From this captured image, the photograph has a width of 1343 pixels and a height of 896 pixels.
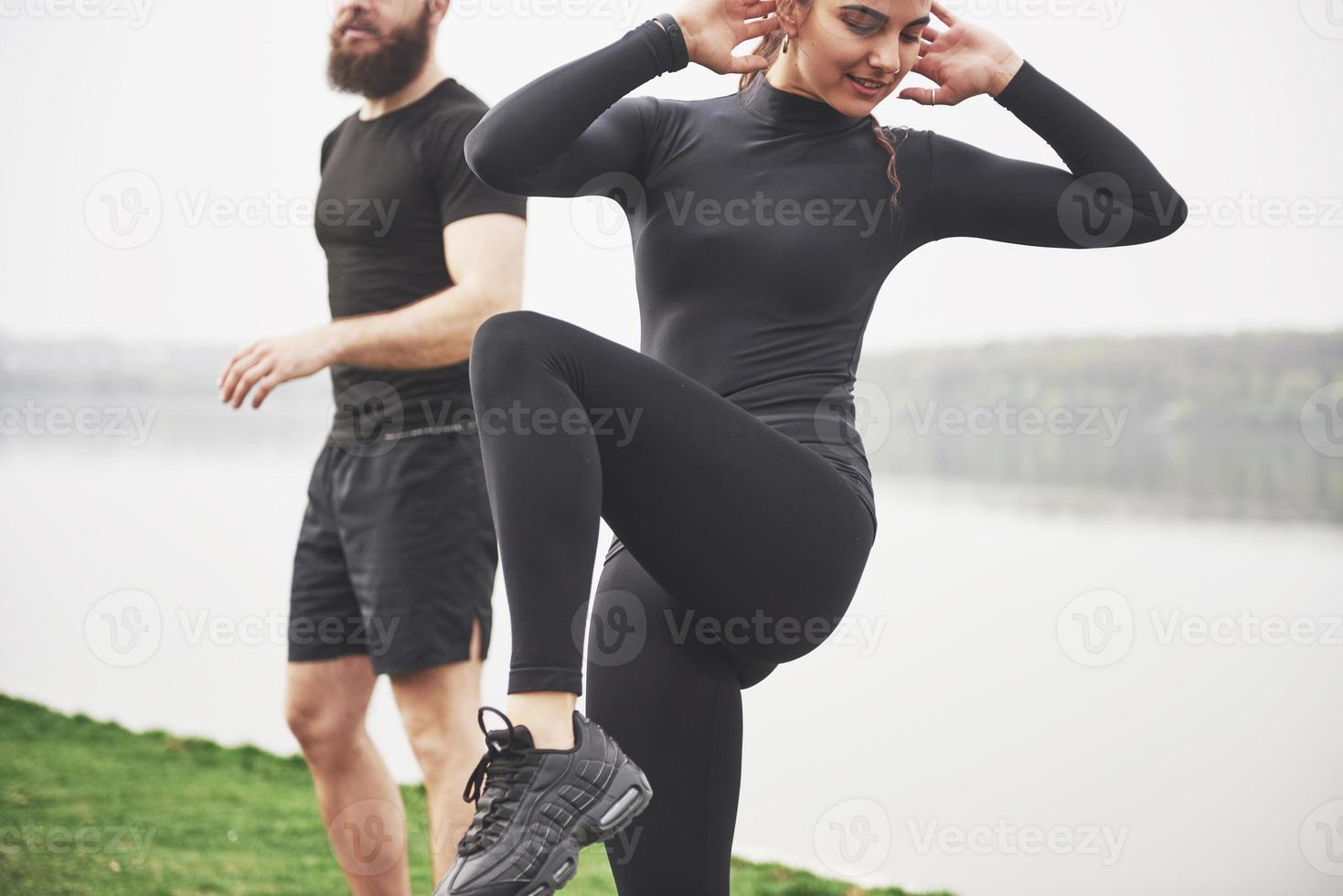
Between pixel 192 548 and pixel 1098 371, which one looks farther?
pixel 1098 371

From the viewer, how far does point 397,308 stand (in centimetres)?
217

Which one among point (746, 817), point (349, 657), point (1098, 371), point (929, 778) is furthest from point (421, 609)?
point (1098, 371)

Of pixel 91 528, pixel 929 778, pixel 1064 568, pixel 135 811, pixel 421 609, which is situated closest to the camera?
pixel 421 609

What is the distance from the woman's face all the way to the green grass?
2.05 metres

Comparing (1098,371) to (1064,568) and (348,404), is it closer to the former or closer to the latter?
(1064,568)

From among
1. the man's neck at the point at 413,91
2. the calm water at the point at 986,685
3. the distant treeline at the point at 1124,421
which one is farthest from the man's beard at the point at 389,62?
the distant treeline at the point at 1124,421

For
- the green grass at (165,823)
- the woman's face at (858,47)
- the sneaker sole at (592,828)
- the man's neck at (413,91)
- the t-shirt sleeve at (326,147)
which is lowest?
the green grass at (165,823)

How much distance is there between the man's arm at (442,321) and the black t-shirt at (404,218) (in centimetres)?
4

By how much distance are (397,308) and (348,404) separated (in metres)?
0.18

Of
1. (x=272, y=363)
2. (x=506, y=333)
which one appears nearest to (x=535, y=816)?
(x=506, y=333)

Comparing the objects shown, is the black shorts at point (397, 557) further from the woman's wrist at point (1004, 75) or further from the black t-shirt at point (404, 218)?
the woman's wrist at point (1004, 75)

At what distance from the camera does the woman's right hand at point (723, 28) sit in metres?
1.36

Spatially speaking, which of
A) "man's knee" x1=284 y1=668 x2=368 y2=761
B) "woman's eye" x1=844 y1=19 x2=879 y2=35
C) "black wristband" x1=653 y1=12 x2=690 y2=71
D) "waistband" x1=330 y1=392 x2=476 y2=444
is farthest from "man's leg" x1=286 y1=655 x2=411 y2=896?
"woman's eye" x1=844 y1=19 x2=879 y2=35

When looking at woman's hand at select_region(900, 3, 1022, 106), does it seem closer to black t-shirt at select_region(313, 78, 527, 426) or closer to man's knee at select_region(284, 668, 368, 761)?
black t-shirt at select_region(313, 78, 527, 426)
